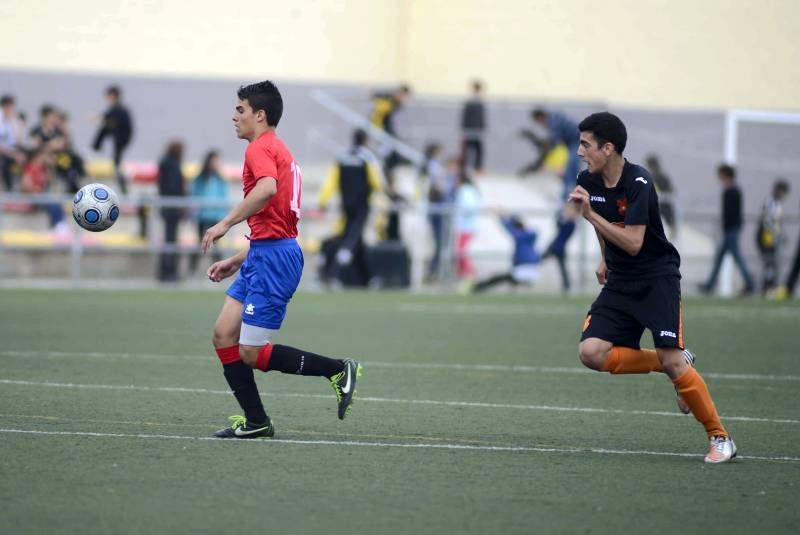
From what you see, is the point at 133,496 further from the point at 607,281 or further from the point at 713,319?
the point at 713,319

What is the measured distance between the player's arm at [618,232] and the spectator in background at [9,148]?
1776cm

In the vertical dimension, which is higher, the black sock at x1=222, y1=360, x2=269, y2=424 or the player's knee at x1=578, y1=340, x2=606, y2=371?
the player's knee at x1=578, y1=340, x2=606, y2=371

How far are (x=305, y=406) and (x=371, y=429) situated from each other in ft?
3.67

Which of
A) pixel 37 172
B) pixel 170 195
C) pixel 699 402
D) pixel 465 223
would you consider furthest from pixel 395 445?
pixel 37 172

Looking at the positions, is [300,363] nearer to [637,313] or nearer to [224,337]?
[224,337]

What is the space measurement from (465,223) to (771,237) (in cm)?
520

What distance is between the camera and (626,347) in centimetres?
793

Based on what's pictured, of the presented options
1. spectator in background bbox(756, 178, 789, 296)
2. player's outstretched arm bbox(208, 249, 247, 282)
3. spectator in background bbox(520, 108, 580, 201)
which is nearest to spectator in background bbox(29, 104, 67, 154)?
spectator in background bbox(520, 108, 580, 201)

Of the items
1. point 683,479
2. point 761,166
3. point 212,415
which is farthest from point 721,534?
point 761,166

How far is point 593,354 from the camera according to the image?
25.6 ft

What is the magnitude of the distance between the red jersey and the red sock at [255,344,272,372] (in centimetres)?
60

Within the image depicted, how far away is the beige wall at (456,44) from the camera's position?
2636cm

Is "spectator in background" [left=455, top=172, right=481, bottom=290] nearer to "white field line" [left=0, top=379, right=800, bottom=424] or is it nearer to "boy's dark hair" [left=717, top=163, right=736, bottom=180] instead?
"boy's dark hair" [left=717, top=163, right=736, bottom=180]

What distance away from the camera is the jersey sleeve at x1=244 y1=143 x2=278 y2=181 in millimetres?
7734
